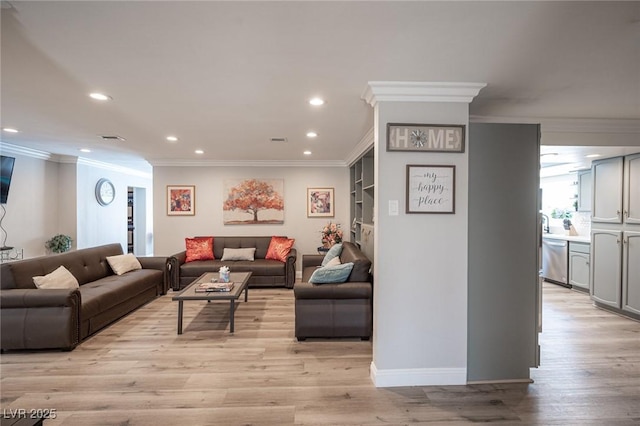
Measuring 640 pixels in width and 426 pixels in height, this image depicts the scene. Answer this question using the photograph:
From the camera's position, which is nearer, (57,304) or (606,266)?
(57,304)

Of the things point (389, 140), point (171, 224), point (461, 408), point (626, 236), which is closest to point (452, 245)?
point (389, 140)

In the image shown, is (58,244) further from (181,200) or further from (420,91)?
(420,91)

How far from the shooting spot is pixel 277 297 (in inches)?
187

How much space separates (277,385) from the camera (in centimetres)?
238

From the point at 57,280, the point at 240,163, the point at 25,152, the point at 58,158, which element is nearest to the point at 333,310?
the point at 57,280

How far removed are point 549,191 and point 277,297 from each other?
6.06 meters

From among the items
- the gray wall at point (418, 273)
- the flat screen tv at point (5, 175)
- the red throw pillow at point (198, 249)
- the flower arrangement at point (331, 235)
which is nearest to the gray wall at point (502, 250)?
the gray wall at point (418, 273)

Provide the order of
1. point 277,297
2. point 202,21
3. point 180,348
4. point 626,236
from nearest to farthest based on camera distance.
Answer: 1. point 202,21
2. point 180,348
3. point 626,236
4. point 277,297

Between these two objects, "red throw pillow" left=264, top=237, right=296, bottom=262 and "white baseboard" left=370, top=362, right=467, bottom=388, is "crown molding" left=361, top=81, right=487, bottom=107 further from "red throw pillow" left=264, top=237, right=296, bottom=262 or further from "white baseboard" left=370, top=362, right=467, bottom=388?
"red throw pillow" left=264, top=237, right=296, bottom=262

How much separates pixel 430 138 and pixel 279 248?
3.90 metres

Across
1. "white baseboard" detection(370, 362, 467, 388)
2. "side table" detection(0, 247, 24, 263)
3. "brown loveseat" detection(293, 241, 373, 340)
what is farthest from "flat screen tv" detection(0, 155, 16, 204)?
"white baseboard" detection(370, 362, 467, 388)

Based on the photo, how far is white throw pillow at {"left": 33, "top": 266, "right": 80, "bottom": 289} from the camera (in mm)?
3171

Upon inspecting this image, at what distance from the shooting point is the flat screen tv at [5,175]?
169 inches

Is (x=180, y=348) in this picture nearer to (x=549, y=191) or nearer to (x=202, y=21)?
(x=202, y=21)
